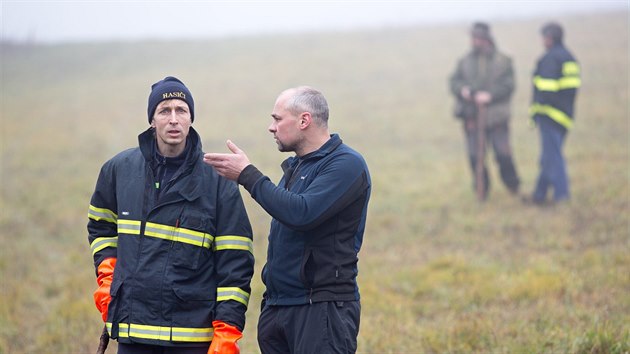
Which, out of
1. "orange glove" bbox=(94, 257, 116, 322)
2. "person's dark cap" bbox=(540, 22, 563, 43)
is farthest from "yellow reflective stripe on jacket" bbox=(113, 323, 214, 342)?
"person's dark cap" bbox=(540, 22, 563, 43)

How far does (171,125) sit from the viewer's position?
165 inches

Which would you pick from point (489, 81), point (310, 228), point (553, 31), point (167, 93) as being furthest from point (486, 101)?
point (310, 228)

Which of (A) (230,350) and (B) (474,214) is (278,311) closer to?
(A) (230,350)

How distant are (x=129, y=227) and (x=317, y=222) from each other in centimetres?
101

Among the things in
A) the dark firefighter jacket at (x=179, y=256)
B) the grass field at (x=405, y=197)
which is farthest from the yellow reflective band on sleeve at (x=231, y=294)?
the grass field at (x=405, y=197)

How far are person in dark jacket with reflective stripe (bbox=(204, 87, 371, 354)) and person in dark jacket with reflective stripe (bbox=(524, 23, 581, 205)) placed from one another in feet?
26.7

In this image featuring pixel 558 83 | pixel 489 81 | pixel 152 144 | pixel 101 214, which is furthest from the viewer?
pixel 489 81

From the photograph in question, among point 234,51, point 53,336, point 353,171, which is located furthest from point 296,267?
point 234,51

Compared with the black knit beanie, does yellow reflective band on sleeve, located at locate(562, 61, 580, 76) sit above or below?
above

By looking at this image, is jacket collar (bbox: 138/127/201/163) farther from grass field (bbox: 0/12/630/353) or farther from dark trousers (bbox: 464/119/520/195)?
dark trousers (bbox: 464/119/520/195)

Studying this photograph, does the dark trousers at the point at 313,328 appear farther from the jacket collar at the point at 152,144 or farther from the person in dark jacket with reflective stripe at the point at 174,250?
the jacket collar at the point at 152,144

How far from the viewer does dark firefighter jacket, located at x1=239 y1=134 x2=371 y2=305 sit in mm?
3924

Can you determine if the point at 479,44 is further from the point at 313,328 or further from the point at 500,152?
the point at 313,328

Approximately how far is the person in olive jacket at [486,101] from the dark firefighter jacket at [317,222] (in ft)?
28.3
